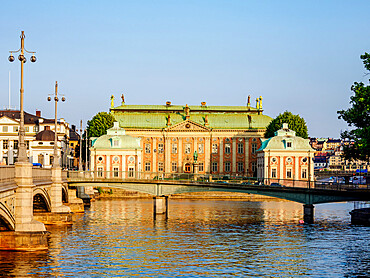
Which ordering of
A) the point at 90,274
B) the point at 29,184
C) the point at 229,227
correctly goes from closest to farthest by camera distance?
the point at 90,274, the point at 29,184, the point at 229,227

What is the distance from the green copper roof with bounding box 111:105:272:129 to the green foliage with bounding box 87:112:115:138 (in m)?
7.71

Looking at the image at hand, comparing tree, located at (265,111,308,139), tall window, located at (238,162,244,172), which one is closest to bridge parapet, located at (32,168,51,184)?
tree, located at (265,111,308,139)

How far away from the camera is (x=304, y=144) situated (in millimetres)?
153125

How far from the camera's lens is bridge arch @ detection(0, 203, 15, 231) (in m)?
44.8

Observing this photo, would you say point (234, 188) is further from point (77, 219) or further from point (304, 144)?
point (304, 144)

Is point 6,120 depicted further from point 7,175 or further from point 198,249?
point 7,175

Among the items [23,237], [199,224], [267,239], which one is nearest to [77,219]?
[199,224]

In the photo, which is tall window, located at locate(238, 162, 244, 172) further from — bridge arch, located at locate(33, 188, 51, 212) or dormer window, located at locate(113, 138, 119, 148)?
bridge arch, located at locate(33, 188, 51, 212)

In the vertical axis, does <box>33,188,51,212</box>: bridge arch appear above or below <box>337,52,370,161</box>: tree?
below

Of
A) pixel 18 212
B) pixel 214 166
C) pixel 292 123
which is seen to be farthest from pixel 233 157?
pixel 18 212

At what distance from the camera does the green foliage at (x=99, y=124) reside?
167 m

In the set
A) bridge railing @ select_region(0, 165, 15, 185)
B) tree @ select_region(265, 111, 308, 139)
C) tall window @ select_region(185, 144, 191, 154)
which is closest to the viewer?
bridge railing @ select_region(0, 165, 15, 185)

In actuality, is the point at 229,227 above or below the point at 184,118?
below

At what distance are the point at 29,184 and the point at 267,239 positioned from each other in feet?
85.7
